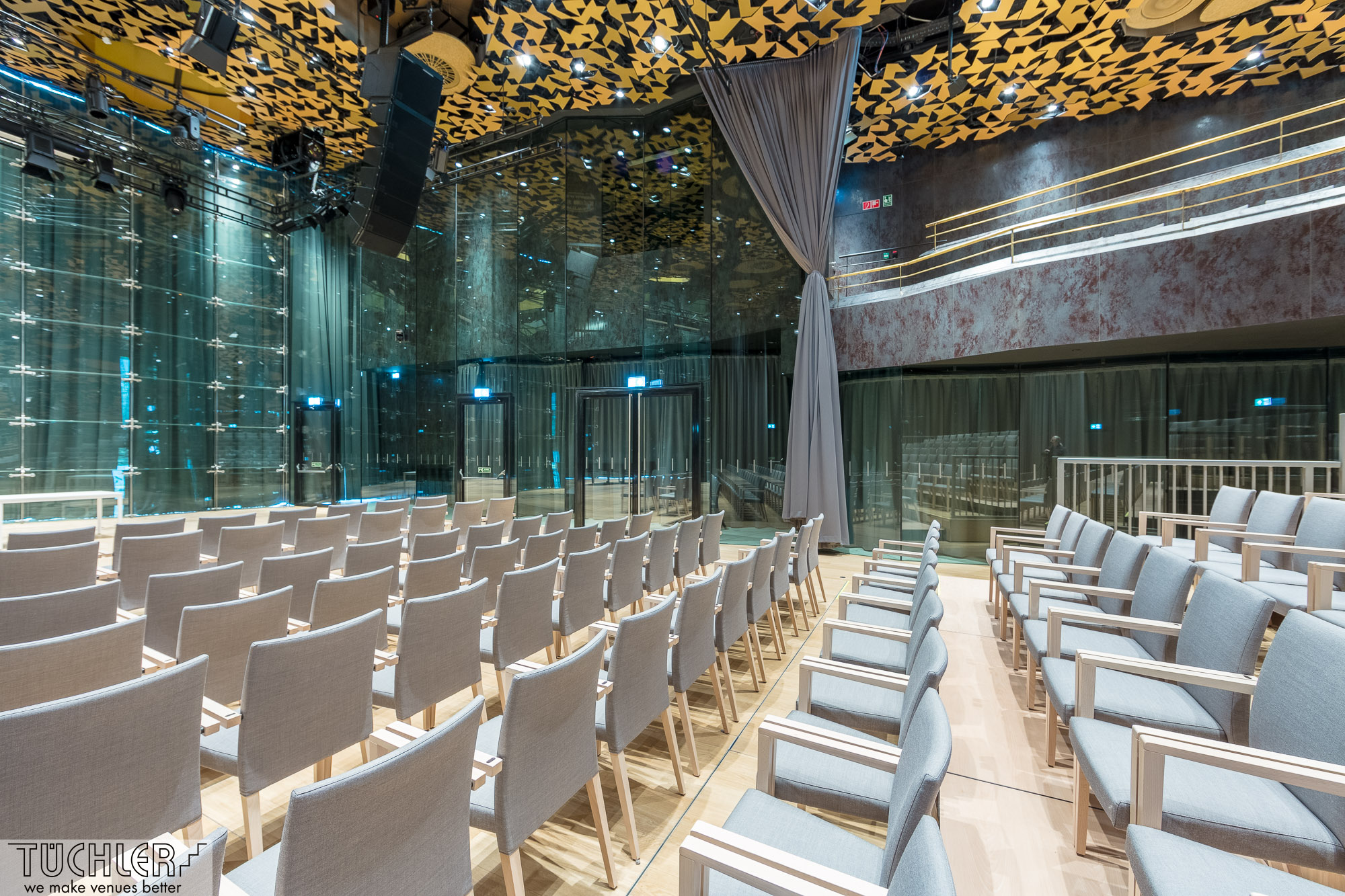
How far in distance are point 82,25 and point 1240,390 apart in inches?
598

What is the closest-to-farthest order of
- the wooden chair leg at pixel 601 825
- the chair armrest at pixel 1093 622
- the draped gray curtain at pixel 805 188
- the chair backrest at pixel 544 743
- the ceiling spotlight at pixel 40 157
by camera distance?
the chair backrest at pixel 544 743 → the wooden chair leg at pixel 601 825 → the chair armrest at pixel 1093 622 → the draped gray curtain at pixel 805 188 → the ceiling spotlight at pixel 40 157

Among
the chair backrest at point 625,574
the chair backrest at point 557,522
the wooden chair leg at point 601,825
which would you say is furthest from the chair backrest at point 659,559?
the wooden chair leg at point 601,825

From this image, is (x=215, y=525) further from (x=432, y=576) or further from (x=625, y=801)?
(x=625, y=801)

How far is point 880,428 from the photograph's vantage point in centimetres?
778

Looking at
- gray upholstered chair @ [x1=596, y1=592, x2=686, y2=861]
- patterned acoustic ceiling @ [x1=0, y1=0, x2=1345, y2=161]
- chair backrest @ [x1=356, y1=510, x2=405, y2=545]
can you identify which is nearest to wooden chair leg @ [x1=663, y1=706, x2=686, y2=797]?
gray upholstered chair @ [x1=596, y1=592, x2=686, y2=861]

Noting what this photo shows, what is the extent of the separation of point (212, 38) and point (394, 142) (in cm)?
Answer: 252

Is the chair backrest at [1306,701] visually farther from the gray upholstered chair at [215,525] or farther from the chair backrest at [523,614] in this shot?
the gray upholstered chair at [215,525]

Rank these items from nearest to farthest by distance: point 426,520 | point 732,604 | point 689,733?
point 689,733
point 732,604
point 426,520

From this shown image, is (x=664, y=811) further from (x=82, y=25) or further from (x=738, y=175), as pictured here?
(x=82, y=25)

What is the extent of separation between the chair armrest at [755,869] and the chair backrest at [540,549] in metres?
2.80

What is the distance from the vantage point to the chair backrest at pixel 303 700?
1656 mm

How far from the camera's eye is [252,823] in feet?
5.47

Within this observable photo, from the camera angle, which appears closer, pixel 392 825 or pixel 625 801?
pixel 392 825

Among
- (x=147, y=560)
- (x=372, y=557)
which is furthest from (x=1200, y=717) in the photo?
(x=147, y=560)
